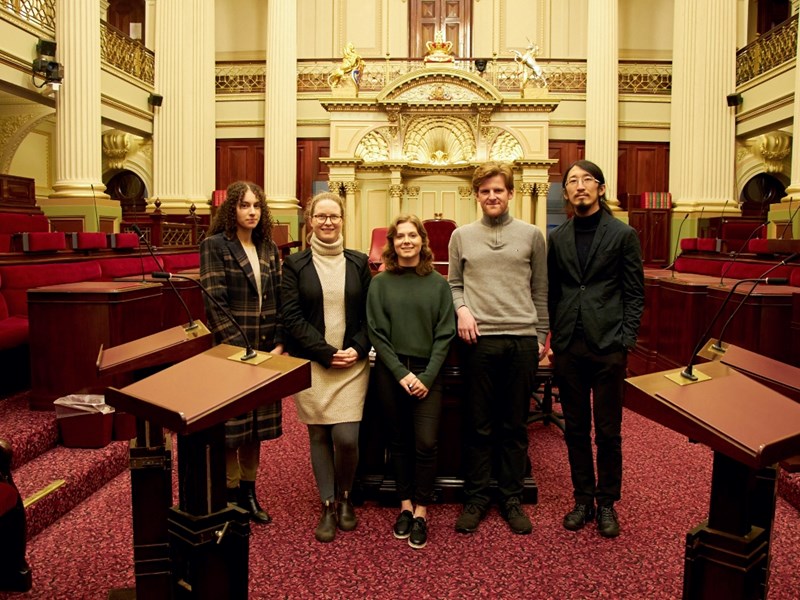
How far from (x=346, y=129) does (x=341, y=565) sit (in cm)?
890

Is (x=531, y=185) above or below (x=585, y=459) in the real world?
above

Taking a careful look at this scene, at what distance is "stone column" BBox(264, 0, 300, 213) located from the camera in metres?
11.4

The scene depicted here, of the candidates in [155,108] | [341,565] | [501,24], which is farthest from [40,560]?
[501,24]

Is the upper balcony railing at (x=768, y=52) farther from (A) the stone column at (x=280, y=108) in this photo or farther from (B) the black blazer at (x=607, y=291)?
(B) the black blazer at (x=607, y=291)

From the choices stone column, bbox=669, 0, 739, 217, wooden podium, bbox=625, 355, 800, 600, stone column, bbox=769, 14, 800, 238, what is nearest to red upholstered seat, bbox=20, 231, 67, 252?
wooden podium, bbox=625, 355, 800, 600

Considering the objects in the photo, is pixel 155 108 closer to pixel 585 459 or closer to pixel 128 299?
pixel 128 299

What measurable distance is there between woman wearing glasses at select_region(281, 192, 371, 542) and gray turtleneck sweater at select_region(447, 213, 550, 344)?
0.48 m

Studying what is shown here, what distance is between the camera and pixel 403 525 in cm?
261

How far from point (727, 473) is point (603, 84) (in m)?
11.8

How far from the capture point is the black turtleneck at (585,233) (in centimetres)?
263

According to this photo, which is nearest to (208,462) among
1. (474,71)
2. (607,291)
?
(607,291)

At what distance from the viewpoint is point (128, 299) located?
3604 mm

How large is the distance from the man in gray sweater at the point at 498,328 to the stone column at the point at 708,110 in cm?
886

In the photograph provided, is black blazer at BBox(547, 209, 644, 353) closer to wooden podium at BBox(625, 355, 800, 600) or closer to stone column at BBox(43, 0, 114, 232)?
wooden podium at BBox(625, 355, 800, 600)
